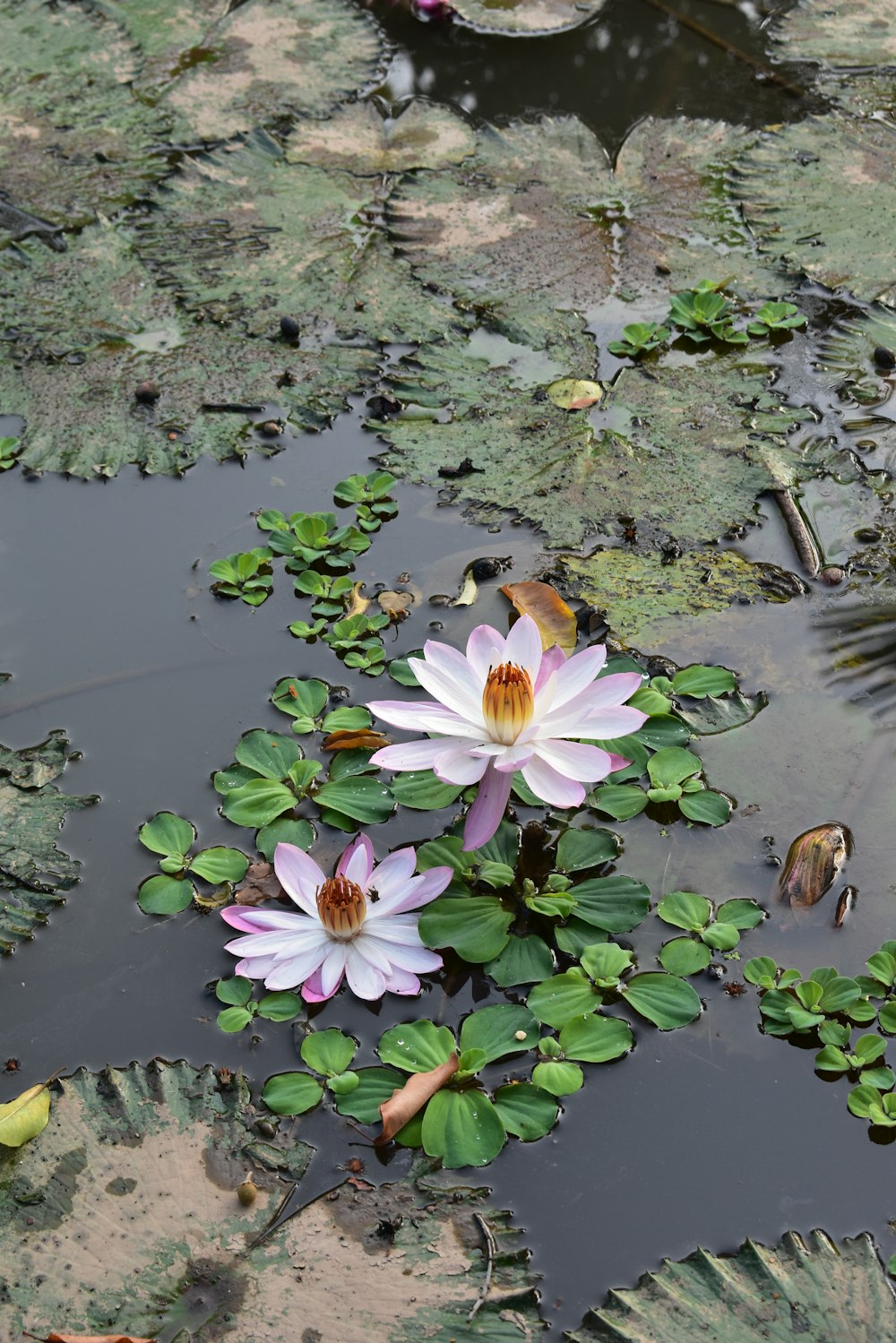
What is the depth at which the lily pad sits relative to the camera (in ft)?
12.4

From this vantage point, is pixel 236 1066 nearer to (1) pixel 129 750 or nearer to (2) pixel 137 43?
(1) pixel 129 750

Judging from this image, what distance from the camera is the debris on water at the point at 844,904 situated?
1968 mm

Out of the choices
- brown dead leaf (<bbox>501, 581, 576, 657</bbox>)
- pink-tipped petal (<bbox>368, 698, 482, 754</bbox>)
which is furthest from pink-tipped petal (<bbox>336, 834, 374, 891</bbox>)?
A: brown dead leaf (<bbox>501, 581, 576, 657</bbox>)

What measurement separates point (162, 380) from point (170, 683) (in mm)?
1098

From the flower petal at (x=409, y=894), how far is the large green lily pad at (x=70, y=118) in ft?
8.82

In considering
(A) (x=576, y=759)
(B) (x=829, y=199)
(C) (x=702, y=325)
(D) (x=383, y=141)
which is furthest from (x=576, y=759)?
(D) (x=383, y=141)

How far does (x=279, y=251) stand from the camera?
350 centimetres

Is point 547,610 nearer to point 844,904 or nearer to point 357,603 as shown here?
point 357,603

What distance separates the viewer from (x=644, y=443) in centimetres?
290

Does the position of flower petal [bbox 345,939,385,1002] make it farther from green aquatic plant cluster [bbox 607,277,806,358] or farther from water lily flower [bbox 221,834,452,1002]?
green aquatic plant cluster [bbox 607,277,806,358]

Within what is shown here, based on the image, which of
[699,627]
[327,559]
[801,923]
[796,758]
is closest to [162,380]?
[327,559]

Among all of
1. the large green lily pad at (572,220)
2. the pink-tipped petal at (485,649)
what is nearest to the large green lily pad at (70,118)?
the large green lily pad at (572,220)

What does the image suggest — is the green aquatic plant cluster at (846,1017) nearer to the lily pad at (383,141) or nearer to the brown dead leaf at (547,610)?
the brown dead leaf at (547,610)

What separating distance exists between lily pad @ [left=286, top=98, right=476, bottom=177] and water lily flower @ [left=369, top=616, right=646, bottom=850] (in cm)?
236
